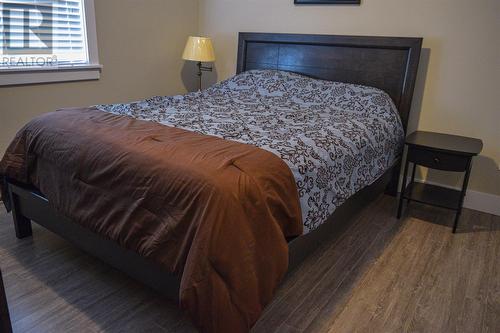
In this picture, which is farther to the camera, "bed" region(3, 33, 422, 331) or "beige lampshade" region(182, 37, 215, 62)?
"beige lampshade" region(182, 37, 215, 62)

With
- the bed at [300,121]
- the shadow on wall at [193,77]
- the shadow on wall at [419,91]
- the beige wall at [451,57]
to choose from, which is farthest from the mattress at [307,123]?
the shadow on wall at [193,77]

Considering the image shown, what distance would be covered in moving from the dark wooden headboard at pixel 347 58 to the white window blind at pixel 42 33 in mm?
1463

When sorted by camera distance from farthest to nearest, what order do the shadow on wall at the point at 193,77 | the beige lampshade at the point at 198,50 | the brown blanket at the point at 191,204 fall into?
1. the shadow on wall at the point at 193,77
2. the beige lampshade at the point at 198,50
3. the brown blanket at the point at 191,204

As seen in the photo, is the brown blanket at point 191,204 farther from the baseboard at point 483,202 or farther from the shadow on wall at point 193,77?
the shadow on wall at point 193,77

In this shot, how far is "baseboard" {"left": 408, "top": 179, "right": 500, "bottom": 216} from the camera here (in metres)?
2.78

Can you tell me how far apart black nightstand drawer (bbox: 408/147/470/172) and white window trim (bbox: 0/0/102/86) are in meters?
2.61

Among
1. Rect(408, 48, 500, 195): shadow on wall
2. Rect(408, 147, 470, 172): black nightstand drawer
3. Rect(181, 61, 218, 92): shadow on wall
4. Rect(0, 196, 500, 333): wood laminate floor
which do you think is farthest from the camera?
Rect(181, 61, 218, 92): shadow on wall

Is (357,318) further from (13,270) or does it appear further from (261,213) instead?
(13,270)

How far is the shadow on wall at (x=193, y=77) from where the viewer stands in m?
4.04

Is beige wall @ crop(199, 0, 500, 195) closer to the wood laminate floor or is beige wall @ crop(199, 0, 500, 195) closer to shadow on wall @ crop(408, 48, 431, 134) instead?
shadow on wall @ crop(408, 48, 431, 134)

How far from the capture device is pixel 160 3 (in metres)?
3.56

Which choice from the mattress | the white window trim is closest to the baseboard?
the mattress

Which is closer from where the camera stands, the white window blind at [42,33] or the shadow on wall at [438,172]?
the white window blind at [42,33]

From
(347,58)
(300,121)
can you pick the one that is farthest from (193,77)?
(300,121)
